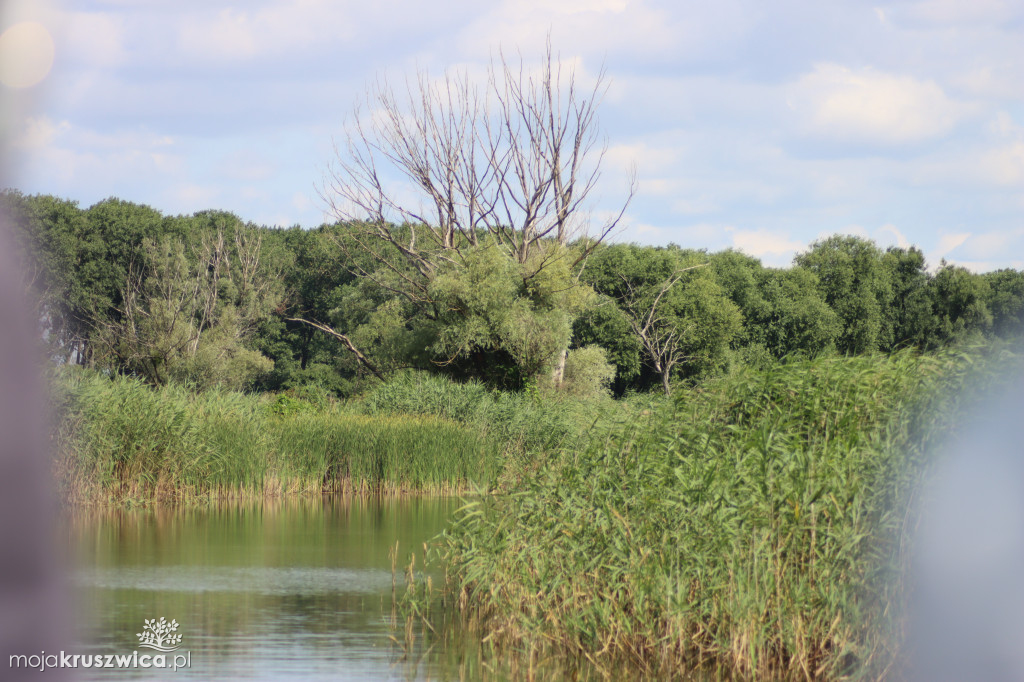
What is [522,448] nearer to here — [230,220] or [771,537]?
[771,537]

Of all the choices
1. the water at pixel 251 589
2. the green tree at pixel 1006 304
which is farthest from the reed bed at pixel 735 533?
the green tree at pixel 1006 304

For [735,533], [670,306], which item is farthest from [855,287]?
[735,533]

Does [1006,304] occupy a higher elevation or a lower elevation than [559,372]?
higher

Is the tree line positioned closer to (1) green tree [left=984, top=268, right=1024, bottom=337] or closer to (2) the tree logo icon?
(1) green tree [left=984, top=268, right=1024, bottom=337]

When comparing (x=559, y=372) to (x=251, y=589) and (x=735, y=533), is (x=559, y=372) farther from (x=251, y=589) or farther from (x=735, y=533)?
(x=735, y=533)

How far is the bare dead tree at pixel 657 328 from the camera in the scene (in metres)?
53.6

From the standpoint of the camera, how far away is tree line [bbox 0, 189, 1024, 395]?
3378cm

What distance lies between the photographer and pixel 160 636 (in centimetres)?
945

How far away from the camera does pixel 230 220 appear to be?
61406mm

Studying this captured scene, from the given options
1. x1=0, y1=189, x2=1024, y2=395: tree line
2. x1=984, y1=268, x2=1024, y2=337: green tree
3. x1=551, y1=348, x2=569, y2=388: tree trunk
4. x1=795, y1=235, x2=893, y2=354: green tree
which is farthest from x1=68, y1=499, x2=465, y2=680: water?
x1=984, y1=268, x2=1024, y2=337: green tree

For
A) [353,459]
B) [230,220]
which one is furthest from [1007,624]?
[230,220]

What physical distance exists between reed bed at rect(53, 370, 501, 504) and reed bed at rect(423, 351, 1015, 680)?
9123 mm

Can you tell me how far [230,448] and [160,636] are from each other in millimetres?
11482

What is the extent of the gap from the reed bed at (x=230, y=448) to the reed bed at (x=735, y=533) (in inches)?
359
